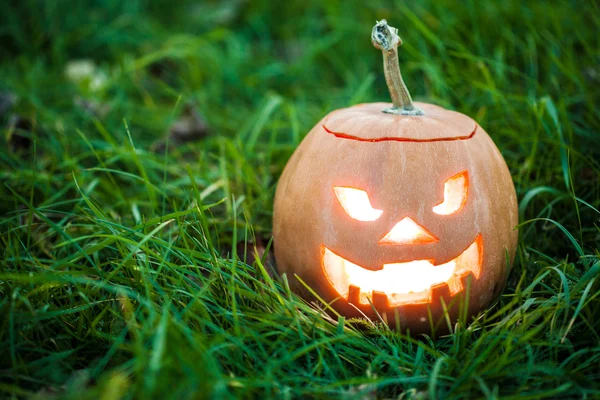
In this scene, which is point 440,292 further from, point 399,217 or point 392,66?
point 392,66

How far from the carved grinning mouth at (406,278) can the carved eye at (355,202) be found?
Answer: 5.7 inches

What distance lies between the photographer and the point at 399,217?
5.68ft

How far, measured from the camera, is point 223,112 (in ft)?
11.8

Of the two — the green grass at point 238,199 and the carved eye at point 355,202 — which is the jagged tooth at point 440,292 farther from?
the carved eye at point 355,202

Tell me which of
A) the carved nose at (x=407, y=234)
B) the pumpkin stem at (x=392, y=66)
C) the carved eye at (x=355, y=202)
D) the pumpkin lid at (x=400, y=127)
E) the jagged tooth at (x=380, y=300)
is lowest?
the jagged tooth at (x=380, y=300)

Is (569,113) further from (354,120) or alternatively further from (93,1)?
(93,1)

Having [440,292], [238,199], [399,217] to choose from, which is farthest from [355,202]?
[238,199]

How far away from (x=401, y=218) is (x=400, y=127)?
0.98ft

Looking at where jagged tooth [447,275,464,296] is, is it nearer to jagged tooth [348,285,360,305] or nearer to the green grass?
the green grass

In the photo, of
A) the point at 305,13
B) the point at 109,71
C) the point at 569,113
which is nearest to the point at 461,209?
the point at 569,113

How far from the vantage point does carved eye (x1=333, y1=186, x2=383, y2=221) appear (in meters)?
1.80

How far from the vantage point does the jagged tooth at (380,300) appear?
1794 millimetres

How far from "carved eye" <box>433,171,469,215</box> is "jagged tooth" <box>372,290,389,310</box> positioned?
0.32 m

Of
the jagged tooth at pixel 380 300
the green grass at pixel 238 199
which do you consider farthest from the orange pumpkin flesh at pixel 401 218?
the green grass at pixel 238 199
